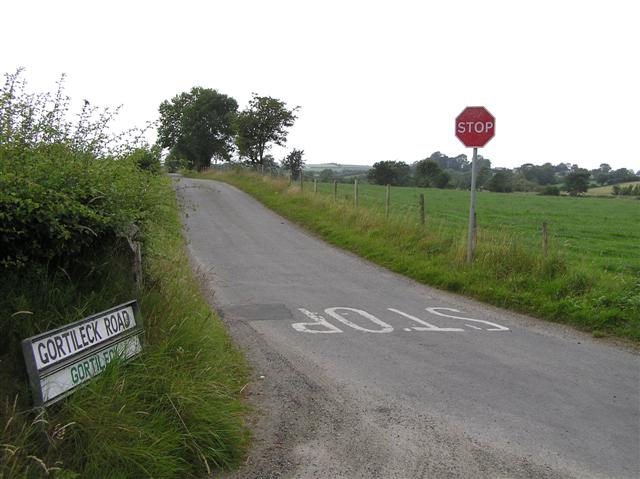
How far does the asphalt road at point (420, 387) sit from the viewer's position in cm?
421

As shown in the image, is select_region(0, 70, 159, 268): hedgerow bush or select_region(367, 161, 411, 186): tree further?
select_region(367, 161, 411, 186): tree

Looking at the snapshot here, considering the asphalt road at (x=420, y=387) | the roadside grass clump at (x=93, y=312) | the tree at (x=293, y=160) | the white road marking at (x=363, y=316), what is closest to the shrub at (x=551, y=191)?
the tree at (x=293, y=160)

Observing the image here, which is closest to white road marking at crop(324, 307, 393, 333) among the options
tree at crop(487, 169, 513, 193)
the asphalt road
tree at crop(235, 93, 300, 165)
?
the asphalt road

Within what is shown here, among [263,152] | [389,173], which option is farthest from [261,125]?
[389,173]

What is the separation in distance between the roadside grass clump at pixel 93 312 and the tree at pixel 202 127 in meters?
62.4

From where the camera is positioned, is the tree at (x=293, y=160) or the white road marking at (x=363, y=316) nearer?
the white road marking at (x=363, y=316)

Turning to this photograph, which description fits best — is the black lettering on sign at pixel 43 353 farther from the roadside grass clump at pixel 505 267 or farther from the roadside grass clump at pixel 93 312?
the roadside grass clump at pixel 505 267

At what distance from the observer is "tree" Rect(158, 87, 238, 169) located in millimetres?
66688

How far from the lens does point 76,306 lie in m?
4.27

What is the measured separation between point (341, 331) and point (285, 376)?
1.91 m

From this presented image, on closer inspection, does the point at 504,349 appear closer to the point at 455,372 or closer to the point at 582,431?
the point at 455,372

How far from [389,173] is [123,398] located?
88.2 meters

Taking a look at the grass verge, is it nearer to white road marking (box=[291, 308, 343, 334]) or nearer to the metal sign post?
white road marking (box=[291, 308, 343, 334])

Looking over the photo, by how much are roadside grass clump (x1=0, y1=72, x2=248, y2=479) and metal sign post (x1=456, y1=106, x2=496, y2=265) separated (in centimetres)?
729
